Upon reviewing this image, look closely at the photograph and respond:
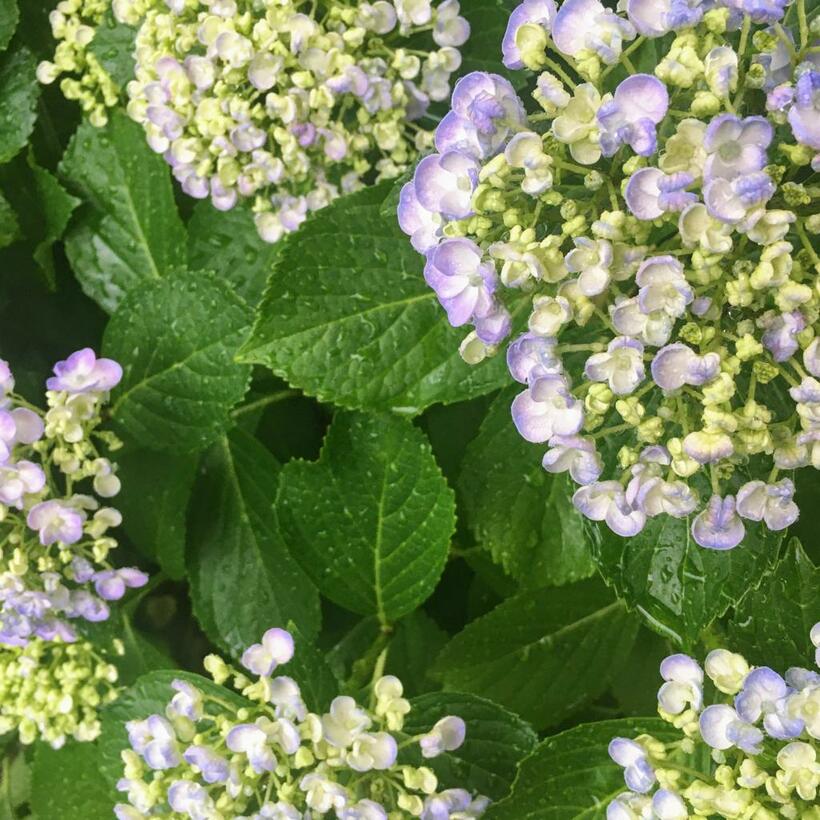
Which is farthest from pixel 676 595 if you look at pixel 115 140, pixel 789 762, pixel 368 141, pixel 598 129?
pixel 115 140

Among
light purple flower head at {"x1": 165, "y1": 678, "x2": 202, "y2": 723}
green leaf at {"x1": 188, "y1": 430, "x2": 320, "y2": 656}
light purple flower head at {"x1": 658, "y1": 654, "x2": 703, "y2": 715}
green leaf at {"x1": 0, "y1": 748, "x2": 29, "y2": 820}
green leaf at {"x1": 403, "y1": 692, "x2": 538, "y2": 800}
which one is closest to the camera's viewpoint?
light purple flower head at {"x1": 658, "y1": 654, "x2": 703, "y2": 715}

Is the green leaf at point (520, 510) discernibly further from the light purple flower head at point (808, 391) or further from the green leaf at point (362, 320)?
the light purple flower head at point (808, 391)

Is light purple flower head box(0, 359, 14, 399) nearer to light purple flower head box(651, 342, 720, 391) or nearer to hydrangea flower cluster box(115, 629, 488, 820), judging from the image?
hydrangea flower cluster box(115, 629, 488, 820)

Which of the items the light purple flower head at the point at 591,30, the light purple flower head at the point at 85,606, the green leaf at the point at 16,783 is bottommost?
the green leaf at the point at 16,783

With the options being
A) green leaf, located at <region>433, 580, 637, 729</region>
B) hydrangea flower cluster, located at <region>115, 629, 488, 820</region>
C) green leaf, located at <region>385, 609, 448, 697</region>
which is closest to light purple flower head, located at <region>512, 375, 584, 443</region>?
hydrangea flower cluster, located at <region>115, 629, 488, 820</region>

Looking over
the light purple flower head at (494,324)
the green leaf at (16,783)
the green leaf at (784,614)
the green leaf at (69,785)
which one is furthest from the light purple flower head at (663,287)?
the green leaf at (16,783)

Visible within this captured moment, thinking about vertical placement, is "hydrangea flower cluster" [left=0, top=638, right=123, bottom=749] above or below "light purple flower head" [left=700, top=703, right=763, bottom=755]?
below

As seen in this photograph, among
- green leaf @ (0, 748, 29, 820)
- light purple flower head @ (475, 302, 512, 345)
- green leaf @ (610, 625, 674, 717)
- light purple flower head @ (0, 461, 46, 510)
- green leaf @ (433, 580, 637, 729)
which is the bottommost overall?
green leaf @ (0, 748, 29, 820)
